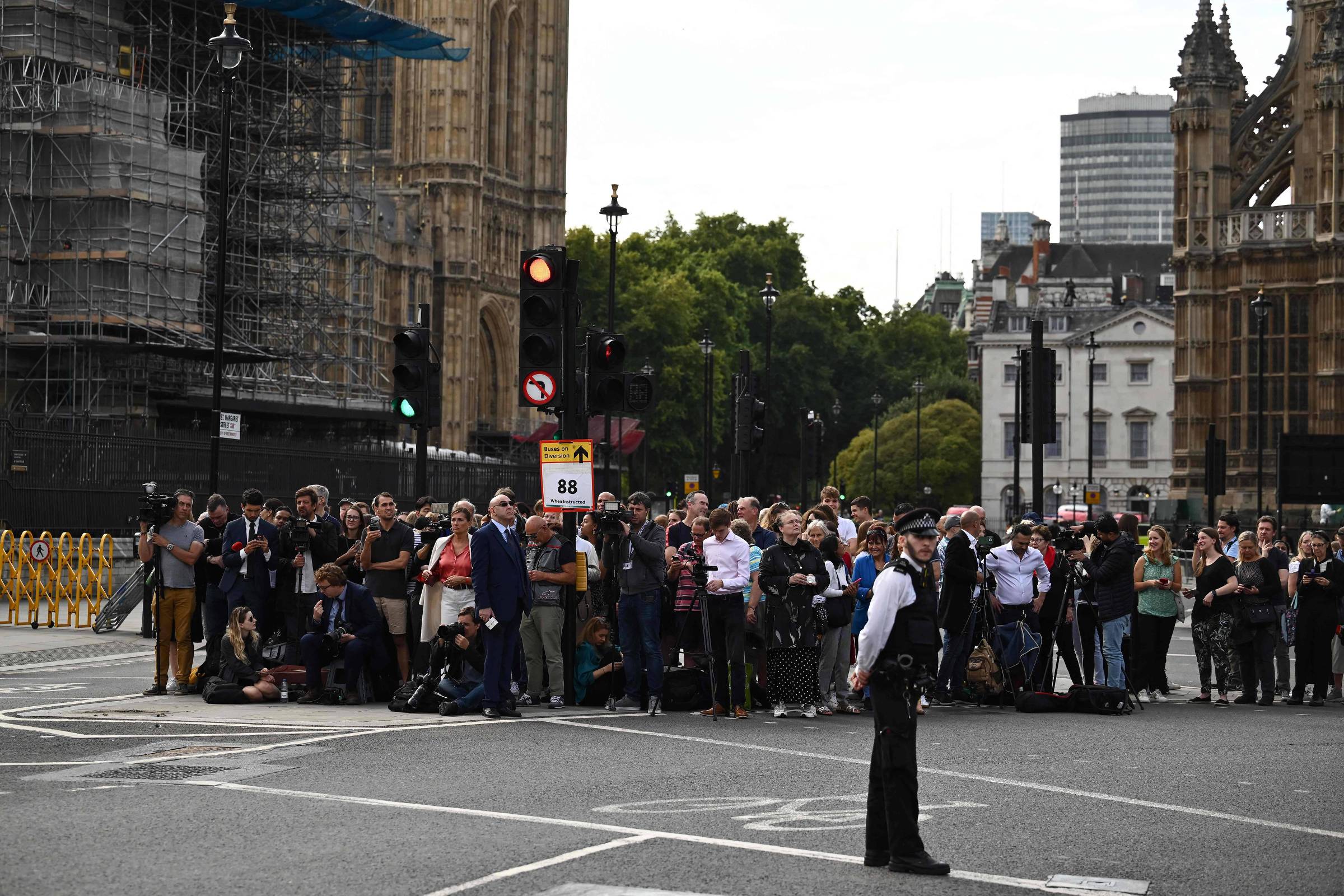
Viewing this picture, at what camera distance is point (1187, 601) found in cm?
3947

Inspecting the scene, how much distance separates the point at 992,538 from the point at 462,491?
38478mm

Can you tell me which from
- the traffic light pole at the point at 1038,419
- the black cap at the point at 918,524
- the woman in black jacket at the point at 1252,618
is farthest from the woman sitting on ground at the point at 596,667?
the black cap at the point at 918,524

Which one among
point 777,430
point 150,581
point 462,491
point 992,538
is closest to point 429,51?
point 462,491

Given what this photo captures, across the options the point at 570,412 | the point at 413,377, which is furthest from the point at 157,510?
the point at 570,412

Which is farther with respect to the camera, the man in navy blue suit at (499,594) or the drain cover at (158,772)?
the man in navy blue suit at (499,594)

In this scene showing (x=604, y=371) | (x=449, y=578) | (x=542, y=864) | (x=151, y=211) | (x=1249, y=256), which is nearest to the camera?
(x=542, y=864)

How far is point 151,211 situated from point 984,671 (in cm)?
3684

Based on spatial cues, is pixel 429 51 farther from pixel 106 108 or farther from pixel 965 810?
pixel 965 810

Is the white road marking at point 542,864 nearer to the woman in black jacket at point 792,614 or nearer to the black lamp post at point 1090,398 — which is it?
the woman in black jacket at point 792,614

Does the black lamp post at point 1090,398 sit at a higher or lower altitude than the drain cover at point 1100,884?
higher

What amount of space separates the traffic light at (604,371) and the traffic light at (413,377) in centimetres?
286

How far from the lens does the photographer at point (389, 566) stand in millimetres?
16797

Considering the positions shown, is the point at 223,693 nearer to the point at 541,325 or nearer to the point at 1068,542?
the point at 541,325

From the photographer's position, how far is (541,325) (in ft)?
54.7
